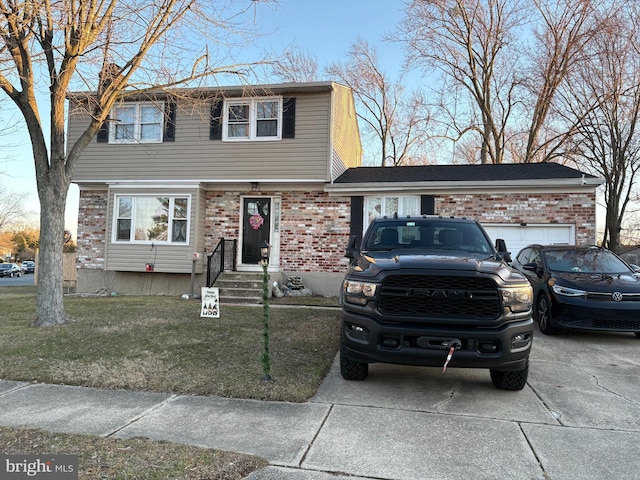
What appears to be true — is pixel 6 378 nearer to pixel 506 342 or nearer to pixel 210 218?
pixel 506 342

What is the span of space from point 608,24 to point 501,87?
202 inches

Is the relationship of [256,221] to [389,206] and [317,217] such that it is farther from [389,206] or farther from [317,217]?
[389,206]

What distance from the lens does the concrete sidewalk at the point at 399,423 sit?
2818mm

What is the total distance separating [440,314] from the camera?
12.4ft

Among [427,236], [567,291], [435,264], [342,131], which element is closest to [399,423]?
[435,264]

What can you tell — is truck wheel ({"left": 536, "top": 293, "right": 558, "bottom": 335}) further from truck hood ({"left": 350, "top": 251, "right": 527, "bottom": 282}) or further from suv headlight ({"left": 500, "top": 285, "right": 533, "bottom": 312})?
suv headlight ({"left": 500, "top": 285, "right": 533, "bottom": 312})

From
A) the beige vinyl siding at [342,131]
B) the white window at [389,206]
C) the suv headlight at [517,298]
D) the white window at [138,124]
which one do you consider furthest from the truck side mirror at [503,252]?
the white window at [138,124]

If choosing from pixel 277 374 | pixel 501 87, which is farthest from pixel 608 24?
pixel 277 374

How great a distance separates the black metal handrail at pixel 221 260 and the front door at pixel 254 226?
0.35m

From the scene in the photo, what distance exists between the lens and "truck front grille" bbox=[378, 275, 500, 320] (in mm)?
3750

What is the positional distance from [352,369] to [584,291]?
4.56 m

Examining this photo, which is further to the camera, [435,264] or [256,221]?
[256,221]

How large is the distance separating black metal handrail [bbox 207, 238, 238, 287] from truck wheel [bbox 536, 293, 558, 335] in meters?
7.74

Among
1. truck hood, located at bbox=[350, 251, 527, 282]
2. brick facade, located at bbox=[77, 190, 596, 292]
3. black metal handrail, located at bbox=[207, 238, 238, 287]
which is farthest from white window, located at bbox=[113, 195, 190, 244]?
truck hood, located at bbox=[350, 251, 527, 282]
